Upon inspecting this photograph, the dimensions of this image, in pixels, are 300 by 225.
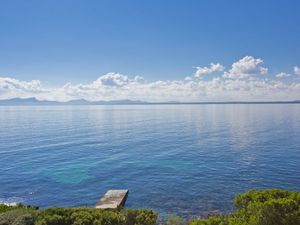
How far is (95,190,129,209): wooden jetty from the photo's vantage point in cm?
2998

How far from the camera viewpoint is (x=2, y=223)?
52.1 ft

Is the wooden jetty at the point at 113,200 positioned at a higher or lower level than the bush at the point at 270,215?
lower

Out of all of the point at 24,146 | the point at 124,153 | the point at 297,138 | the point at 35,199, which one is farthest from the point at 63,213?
the point at 297,138

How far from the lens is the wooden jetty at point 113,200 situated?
30.0 meters

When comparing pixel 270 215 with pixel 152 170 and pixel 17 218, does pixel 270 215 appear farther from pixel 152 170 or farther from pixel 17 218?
pixel 152 170

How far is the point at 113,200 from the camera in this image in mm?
32156

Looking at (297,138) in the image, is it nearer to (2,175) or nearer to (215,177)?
(215,177)

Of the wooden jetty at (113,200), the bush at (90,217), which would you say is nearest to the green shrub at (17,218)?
the bush at (90,217)

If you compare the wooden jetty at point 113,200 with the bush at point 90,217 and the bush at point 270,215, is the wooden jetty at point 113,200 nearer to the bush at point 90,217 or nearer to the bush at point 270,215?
the bush at point 90,217

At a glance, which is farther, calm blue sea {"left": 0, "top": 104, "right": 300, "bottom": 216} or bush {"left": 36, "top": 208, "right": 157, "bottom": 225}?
calm blue sea {"left": 0, "top": 104, "right": 300, "bottom": 216}

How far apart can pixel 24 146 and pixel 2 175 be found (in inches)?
964

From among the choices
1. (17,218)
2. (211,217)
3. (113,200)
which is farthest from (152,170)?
(17,218)

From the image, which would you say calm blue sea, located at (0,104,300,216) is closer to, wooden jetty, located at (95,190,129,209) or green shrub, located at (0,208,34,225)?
wooden jetty, located at (95,190,129,209)

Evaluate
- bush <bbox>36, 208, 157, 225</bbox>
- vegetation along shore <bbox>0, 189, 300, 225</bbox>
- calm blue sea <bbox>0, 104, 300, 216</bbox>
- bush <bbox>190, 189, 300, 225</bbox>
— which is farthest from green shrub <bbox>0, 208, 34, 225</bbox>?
calm blue sea <bbox>0, 104, 300, 216</bbox>
